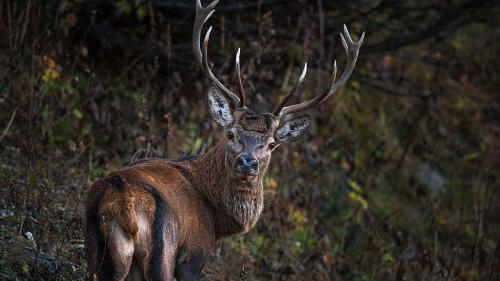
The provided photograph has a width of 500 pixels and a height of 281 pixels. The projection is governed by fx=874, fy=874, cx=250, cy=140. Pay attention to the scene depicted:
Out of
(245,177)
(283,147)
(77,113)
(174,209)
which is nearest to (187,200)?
(174,209)

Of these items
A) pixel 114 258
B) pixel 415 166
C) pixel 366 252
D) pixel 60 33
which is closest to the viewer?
pixel 114 258

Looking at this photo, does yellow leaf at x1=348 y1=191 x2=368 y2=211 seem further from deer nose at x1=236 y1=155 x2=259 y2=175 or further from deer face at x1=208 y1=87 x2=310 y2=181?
deer nose at x1=236 y1=155 x2=259 y2=175

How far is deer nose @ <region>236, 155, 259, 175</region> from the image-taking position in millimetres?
6418

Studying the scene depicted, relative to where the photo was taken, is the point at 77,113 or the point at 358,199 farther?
the point at 358,199

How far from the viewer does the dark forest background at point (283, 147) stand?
789cm

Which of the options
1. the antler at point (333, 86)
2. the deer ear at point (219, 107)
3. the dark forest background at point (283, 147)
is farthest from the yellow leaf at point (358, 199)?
the deer ear at point (219, 107)

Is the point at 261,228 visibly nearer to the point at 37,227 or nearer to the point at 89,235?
the point at 37,227

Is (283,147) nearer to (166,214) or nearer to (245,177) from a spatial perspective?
(245,177)

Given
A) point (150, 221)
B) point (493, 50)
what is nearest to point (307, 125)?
point (150, 221)

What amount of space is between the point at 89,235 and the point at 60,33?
4.45 metres

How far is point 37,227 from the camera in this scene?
21.8 ft

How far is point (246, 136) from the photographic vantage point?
6.63 m

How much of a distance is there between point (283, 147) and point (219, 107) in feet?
12.1

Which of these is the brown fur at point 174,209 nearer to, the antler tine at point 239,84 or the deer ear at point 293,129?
the antler tine at point 239,84
